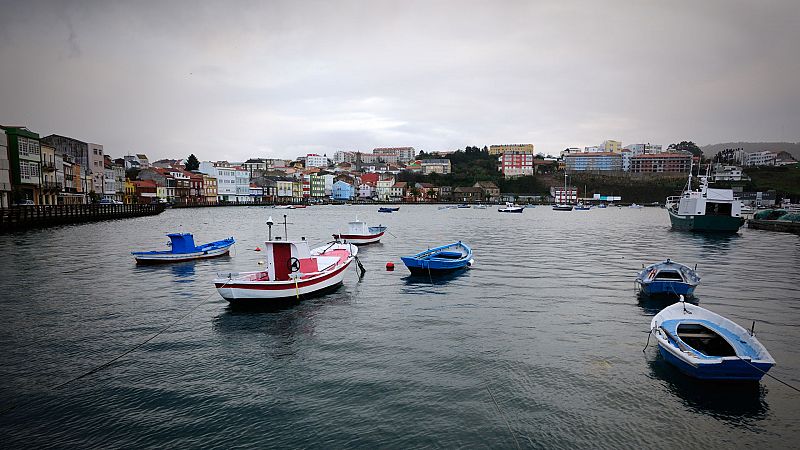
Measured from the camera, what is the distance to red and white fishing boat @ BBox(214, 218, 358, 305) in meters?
18.9

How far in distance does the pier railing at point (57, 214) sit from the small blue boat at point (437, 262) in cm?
A: 5238

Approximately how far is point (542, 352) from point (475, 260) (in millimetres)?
20657

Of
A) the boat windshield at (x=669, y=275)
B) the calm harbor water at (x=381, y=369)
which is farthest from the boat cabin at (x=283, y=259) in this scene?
the boat windshield at (x=669, y=275)

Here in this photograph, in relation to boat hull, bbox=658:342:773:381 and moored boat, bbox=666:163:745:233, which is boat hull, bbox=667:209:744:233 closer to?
moored boat, bbox=666:163:745:233

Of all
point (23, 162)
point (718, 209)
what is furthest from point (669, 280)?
point (23, 162)

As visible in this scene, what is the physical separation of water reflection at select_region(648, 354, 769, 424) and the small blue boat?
51.2 feet

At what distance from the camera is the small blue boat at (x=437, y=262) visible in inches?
1067

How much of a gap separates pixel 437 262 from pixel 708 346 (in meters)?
16.0

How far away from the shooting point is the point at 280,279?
20.0 meters

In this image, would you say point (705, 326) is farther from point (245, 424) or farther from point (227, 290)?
point (227, 290)

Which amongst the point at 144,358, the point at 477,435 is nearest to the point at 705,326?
the point at 477,435

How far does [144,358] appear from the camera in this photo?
1394 centimetres

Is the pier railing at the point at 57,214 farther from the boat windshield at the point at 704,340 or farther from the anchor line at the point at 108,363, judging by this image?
the boat windshield at the point at 704,340

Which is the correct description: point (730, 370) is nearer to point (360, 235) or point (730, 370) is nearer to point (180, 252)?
point (180, 252)
